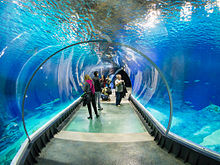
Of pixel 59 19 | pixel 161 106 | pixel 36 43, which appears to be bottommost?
pixel 161 106

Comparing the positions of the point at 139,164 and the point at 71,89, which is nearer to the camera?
the point at 139,164

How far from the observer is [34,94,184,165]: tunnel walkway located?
9.34 ft

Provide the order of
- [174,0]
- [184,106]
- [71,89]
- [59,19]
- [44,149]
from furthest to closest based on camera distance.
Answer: [184,106] < [71,89] < [59,19] < [44,149] < [174,0]

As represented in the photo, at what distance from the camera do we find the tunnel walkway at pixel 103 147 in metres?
2.85

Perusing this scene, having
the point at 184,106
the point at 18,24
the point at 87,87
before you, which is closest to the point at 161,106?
the point at 184,106

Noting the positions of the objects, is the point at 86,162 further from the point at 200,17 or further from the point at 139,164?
the point at 200,17

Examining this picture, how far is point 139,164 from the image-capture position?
8.93 feet

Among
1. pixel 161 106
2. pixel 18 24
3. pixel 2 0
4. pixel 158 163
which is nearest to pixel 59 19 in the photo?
pixel 18 24

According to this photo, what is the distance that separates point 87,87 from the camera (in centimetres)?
500

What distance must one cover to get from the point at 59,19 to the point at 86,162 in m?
4.03

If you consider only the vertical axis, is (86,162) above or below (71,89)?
below

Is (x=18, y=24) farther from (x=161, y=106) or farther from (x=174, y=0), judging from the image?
(x=161, y=106)

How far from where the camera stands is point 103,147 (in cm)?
341

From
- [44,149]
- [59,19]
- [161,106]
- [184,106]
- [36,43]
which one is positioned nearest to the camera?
[44,149]
